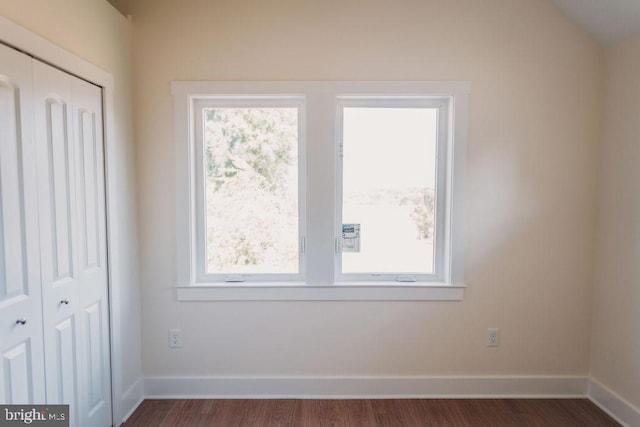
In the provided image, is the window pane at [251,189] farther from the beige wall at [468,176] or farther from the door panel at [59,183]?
the door panel at [59,183]

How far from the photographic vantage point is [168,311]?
7.25ft

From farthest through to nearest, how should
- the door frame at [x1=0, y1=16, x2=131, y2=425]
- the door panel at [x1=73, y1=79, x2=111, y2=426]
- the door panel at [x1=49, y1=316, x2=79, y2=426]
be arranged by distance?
the door frame at [x1=0, y1=16, x2=131, y2=425]
the door panel at [x1=73, y1=79, x2=111, y2=426]
the door panel at [x1=49, y1=316, x2=79, y2=426]

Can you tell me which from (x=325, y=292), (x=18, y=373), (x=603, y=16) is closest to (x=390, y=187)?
(x=325, y=292)

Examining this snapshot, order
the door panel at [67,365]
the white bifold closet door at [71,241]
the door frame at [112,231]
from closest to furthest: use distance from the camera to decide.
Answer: the white bifold closet door at [71,241] → the door panel at [67,365] → the door frame at [112,231]

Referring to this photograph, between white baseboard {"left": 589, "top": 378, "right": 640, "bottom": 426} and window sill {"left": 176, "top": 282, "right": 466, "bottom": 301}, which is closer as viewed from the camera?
white baseboard {"left": 589, "top": 378, "right": 640, "bottom": 426}

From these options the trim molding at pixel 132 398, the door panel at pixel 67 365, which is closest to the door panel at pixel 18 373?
the door panel at pixel 67 365

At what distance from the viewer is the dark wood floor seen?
6.49 feet

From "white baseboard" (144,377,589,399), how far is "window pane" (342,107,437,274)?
2.52 feet

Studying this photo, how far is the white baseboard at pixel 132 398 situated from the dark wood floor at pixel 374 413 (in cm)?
4

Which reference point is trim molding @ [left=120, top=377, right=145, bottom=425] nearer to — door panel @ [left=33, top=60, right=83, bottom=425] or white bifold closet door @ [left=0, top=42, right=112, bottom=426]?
white bifold closet door @ [left=0, top=42, right=112, bottom=426]

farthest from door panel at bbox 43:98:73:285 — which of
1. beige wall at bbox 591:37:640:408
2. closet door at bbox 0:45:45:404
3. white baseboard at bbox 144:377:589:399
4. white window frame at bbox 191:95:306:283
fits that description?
beige wall at bbox 591:37:640:408

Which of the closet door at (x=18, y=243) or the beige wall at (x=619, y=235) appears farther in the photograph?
the beige wall at (x=619, y=235)

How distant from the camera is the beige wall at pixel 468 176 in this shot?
2104 millimetres

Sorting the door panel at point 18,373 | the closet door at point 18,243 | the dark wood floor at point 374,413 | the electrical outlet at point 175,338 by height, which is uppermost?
the closet door at point 18,243
